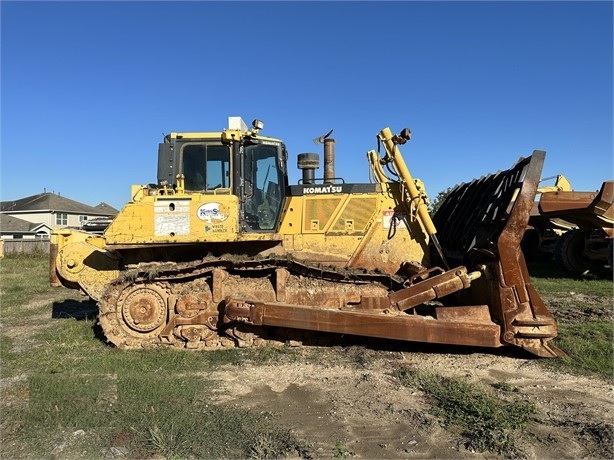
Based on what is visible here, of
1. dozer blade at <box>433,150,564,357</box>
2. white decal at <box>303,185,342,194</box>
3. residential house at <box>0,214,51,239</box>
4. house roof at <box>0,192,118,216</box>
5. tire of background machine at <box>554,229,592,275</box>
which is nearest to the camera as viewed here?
dozer blade at <box>433,150,564,357</box>

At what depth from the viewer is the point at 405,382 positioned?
5.61 metres

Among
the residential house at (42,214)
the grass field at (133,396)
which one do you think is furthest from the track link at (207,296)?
the residential house at (42,214)

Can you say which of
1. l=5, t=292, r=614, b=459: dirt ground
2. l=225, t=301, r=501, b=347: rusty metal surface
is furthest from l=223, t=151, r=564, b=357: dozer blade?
l=5, t=292, r=614, b=459: dirt ground

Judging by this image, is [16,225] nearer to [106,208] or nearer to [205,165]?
[106,208]

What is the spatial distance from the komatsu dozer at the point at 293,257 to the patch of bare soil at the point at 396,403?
1.37ft

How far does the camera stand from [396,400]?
5113 millimetres

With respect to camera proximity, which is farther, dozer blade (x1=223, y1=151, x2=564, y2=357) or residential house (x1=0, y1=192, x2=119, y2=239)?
residential house (x1=0, y1=192, x2=119, y2=239)

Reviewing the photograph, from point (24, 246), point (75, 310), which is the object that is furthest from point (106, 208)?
point (75, 310)

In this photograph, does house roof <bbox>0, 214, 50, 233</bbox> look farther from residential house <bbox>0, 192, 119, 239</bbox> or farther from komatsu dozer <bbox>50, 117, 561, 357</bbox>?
komatsu dozer <bbox>50, 117, 561, 357</bbox>

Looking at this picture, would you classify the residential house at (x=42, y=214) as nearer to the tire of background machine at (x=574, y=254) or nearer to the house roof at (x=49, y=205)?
the house roof at (x=49, y=205)

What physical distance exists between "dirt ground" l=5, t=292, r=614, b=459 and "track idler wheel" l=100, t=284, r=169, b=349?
4.83 feet

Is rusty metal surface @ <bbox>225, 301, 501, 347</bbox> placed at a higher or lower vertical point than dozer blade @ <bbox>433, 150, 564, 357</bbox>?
lower

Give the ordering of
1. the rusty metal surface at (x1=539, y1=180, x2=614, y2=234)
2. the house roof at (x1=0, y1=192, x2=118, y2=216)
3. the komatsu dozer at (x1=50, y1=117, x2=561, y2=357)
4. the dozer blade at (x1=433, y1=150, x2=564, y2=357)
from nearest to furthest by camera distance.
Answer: the dozer blade at (x1=433, y1=150, x2=564, y2=357), the komatsu dozer at (x1=50, y1=117, x2=561, y2=357), the rusty metal surface at (x1=539, y1=180, x2=614, y2=234), the house roof at (x1=0, y1=192, x2=118, y2=216)

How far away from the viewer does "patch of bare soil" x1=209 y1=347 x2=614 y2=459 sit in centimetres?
411
